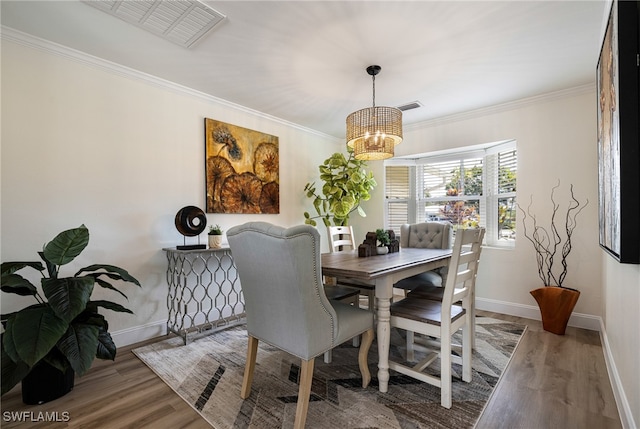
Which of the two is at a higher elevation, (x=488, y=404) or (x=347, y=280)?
(x=347, y=280)

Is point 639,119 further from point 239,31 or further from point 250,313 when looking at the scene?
point 239,31

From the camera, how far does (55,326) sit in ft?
5.12

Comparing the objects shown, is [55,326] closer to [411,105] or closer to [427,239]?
[427,239]

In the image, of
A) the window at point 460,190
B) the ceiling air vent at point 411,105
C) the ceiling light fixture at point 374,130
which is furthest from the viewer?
the window at point 460,190

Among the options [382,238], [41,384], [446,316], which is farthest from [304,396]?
[41,384]

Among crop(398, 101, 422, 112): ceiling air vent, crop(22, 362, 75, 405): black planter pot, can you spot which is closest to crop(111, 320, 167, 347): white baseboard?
crop(22, 362, 75, 405): black planter pot

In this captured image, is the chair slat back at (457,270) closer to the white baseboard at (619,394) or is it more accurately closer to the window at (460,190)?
the white baseboard at (619,394)

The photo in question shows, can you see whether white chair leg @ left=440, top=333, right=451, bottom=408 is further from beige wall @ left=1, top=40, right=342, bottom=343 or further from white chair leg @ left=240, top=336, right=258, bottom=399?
beige wall @ left=1, top=40, right=342, bottom=343

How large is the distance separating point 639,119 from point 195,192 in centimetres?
320

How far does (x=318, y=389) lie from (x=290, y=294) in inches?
33.2

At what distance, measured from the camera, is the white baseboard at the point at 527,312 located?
2906 millimetres

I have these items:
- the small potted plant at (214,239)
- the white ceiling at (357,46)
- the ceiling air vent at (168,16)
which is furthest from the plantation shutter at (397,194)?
the ceiling air vent at (168,16)

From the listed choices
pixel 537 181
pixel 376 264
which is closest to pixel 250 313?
pixel 376 264

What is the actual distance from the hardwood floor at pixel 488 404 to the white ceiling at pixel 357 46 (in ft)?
7.82
